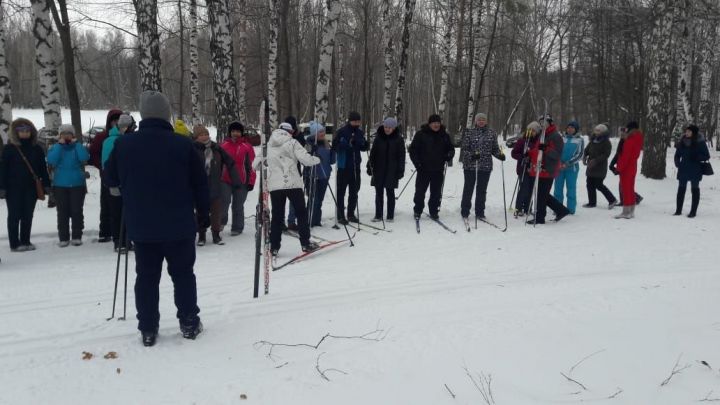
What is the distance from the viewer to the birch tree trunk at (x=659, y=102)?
12766 mm

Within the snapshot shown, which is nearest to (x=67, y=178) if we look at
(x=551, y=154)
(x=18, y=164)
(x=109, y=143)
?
(x=18, y=164)

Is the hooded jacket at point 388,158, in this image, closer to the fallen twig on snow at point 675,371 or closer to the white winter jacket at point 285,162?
the white winter jacket at point 285,162

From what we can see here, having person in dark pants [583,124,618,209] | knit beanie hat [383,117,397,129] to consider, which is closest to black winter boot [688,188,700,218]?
person in dark pants [583,124,618,209]

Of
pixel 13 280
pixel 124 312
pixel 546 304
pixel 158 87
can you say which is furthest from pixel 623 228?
pixel 158 87

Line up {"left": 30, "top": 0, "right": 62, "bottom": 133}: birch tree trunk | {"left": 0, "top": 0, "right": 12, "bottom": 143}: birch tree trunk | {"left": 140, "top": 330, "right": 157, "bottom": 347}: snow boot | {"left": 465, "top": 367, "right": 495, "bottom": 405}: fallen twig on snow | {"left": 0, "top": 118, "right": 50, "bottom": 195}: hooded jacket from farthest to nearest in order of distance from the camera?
{"left": 0, "top": 0, "right": 12, "bottom": 143}: birch tree trunk < {"left": 30, "top": 0, "right": 62, "bottom": 133}: birch tree trunk < {"left": 0, "top": 118, "right": 50, "bottom": 195}: hooded jacket < {"left": 140, "top": 330, "right": 157, "bottom": 347}: snow boot < {"left": 465, "top": 367, "right": 495, "bottom": 405}: fallen twig on snow

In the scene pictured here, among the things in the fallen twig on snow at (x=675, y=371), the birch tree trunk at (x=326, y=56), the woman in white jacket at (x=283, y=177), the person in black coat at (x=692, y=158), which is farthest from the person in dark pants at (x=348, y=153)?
the person in black coat at (x=692, y=158)

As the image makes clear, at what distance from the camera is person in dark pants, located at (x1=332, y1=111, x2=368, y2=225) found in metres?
8.39

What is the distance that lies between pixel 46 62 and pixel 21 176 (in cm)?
409

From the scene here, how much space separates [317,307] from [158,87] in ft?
27.4

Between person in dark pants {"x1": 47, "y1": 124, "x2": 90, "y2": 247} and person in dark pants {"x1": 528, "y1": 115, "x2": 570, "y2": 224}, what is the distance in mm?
Result: 7639

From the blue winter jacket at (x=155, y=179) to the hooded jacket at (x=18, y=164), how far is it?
426 centimetres

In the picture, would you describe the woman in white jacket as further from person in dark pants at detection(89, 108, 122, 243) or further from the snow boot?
the snow boot

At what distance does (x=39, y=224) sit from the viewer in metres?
8.30

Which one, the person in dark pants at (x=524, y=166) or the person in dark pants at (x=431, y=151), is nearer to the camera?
the person in dark pants at (x=431, y=151)
